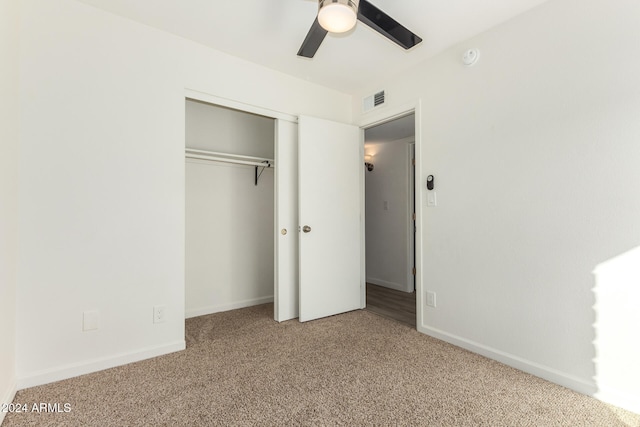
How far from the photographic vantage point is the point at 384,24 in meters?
1.72

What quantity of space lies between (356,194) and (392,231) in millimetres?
1480

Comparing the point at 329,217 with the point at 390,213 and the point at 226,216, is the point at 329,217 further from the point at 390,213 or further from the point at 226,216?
→ the point at 390,213

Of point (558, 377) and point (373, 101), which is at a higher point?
point (373, 101)

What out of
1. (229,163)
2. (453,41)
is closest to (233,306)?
(229,163)

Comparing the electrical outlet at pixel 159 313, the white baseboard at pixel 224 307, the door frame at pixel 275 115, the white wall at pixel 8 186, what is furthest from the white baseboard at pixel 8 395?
the door frame at pixel 275 115

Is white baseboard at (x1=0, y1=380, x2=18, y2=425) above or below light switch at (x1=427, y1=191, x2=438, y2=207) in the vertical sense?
below

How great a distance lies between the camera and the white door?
2898 millimetres

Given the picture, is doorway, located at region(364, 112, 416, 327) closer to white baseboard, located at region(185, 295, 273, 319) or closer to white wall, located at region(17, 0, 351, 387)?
white baseboard, located at region(185, 295, 273, 319)

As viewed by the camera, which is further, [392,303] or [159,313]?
[392,303]

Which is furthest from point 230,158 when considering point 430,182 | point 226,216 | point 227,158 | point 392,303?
point 392,303

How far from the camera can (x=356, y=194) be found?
3.29m

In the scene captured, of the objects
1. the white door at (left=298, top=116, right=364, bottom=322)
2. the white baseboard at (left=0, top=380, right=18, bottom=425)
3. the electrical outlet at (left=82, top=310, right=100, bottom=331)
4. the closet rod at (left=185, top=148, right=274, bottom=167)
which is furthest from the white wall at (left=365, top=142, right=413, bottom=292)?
the white baseboard at (left=0, top=380, right=18, bottom=425)

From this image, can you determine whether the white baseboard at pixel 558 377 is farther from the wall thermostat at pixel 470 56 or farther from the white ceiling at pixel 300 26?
the white ceiling at pixel 300 26

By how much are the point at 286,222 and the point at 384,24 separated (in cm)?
181
